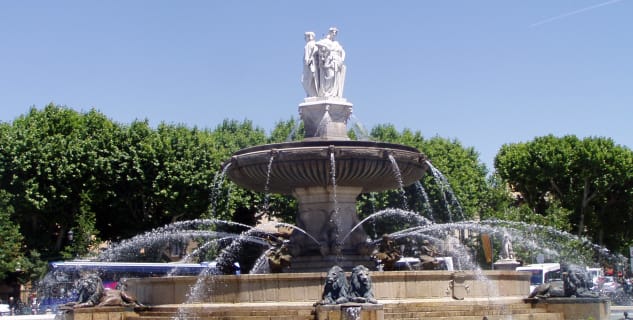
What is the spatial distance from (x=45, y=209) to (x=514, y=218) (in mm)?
22135

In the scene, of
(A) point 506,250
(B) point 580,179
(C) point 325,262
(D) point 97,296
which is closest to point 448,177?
(A) point 506,250

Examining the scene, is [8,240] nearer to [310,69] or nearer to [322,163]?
[310,69]

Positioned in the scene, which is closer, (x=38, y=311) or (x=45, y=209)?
(x=38, y=311)

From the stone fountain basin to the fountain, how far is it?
0.07 ft

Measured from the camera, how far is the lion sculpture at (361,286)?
12.5 metres

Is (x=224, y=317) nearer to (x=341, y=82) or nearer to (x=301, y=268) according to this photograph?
(x=301, y=268)

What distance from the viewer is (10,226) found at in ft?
115

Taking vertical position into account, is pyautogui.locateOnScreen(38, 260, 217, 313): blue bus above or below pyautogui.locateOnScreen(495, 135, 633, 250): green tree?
below

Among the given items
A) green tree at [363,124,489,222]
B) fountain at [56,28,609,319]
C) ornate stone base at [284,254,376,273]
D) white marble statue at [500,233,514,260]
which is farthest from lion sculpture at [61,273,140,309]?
white marble statue at [500,233,514,260]

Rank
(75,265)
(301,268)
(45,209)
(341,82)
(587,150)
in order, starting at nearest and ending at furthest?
(301,268) → (341,82) → (75,265) → (45,209) → (587,150)

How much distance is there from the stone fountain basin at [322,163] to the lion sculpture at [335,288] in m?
4.35

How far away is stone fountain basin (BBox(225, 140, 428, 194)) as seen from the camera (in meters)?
16.9

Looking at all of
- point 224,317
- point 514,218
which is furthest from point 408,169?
point 514,218

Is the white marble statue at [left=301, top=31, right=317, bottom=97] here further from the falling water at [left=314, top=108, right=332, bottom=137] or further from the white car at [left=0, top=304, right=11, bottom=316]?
the white car at [left=0, top=304, right=11, bottom=316]
